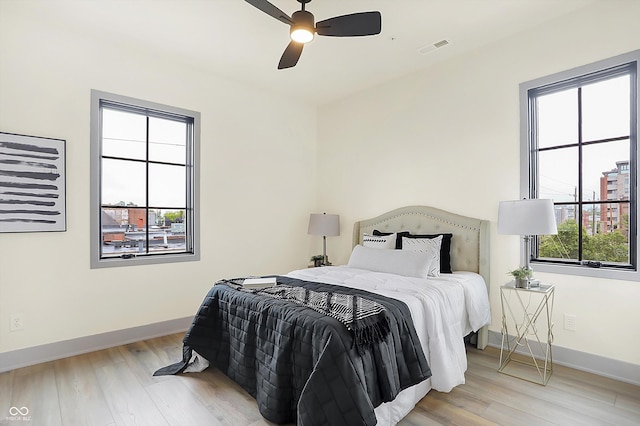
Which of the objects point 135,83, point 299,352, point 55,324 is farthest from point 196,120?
point 299,352

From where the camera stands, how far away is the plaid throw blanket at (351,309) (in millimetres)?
1834

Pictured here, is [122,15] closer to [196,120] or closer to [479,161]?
[196,120]

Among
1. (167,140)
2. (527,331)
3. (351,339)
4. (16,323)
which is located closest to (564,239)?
(527,331)

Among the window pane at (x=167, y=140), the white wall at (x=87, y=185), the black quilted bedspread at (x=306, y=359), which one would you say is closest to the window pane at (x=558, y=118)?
the black quilted bedspread at (x=306, y=359)

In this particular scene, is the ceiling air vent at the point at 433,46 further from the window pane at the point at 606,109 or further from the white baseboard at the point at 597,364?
the white baseboard at the point at 597,364

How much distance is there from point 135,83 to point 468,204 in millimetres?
3619

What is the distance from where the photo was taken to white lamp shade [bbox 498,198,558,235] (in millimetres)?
2510

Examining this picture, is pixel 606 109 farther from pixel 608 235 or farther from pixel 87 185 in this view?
pixel 87 185

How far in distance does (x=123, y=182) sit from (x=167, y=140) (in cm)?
67

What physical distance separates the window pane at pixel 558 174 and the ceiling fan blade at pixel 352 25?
6.44 feet

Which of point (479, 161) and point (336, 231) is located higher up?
point (479, 161)

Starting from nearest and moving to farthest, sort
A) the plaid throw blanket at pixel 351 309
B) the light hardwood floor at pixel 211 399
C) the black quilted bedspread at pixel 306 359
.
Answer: the black quilted bedspread at pixel 306 359, the plaid throw blanket at pixel 351 309, the light hardwood floor at pixel 211 399

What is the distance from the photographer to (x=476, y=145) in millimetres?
3354

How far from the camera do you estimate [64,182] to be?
2982 mm
